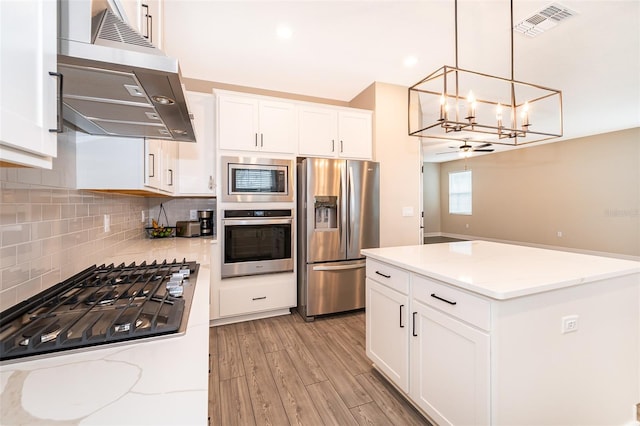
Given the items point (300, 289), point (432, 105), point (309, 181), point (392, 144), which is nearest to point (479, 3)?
point (392, 144)

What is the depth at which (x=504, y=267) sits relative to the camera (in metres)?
1.49

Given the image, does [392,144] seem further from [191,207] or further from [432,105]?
[191,207]

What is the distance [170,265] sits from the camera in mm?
1661

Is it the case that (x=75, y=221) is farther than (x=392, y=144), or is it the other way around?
(x=392, y=144)

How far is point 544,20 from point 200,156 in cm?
331

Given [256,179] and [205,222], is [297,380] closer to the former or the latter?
[256,179]

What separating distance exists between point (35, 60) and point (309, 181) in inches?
95.5

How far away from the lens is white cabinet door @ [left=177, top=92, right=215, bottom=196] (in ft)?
9.57

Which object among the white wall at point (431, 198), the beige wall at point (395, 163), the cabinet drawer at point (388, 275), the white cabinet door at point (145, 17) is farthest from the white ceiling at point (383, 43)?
the white wall at point (431, 198)

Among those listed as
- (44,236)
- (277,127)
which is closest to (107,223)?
(44,236)

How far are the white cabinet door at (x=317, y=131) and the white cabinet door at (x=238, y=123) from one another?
0.51 metres

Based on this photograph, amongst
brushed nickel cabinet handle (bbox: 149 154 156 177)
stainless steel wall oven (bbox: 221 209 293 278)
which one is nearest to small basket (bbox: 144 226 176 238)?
stainless steel wall oven (bbox: 221 209 293 278)

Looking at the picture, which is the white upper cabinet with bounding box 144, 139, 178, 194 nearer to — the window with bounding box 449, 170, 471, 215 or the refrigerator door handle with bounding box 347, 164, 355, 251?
the refrigerator door handle with bounding box 347, 164, 355, 251

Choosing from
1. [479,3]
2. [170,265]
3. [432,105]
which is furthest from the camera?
[432,105]
